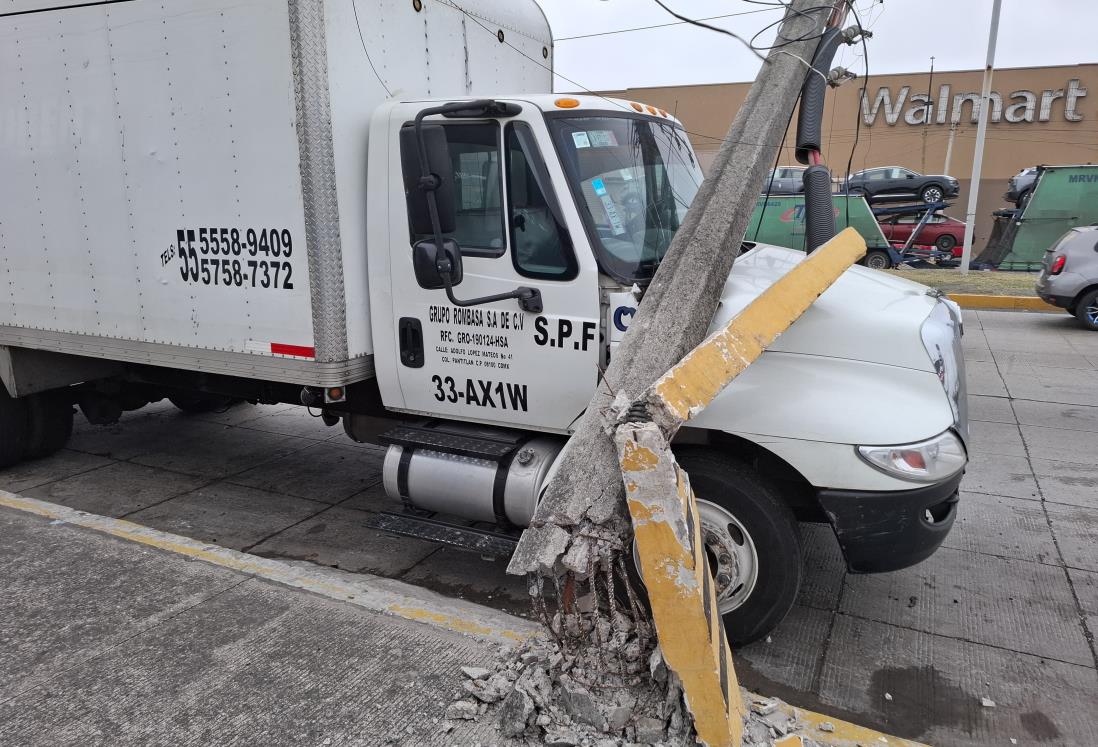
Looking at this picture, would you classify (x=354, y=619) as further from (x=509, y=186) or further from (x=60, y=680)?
(x=509, y=186)

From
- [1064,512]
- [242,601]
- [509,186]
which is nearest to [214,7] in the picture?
[509,186]

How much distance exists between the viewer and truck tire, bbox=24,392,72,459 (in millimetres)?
6352

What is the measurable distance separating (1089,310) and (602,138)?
11.0 meters

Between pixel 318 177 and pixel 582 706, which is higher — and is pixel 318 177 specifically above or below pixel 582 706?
above

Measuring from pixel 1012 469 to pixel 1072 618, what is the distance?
2.40 m

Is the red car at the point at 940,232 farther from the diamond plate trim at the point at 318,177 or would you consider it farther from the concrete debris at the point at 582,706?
the concrete debris at the point at 582,706

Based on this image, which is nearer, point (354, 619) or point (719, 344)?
point (719, 344)

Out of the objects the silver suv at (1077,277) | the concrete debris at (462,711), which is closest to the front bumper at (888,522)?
the concrete debris at (462,711)

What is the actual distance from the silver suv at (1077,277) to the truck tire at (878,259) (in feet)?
21.6

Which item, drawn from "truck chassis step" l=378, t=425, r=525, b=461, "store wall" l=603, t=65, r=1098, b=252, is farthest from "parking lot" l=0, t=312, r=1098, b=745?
"store wall" l=603, t=65, r=1098, b=252

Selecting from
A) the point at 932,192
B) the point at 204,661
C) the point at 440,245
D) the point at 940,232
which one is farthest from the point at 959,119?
the point at 204,661

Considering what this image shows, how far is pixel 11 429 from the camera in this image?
245 inches

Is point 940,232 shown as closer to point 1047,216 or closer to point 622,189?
point 1047,216

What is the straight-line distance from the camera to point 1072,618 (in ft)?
13.2
